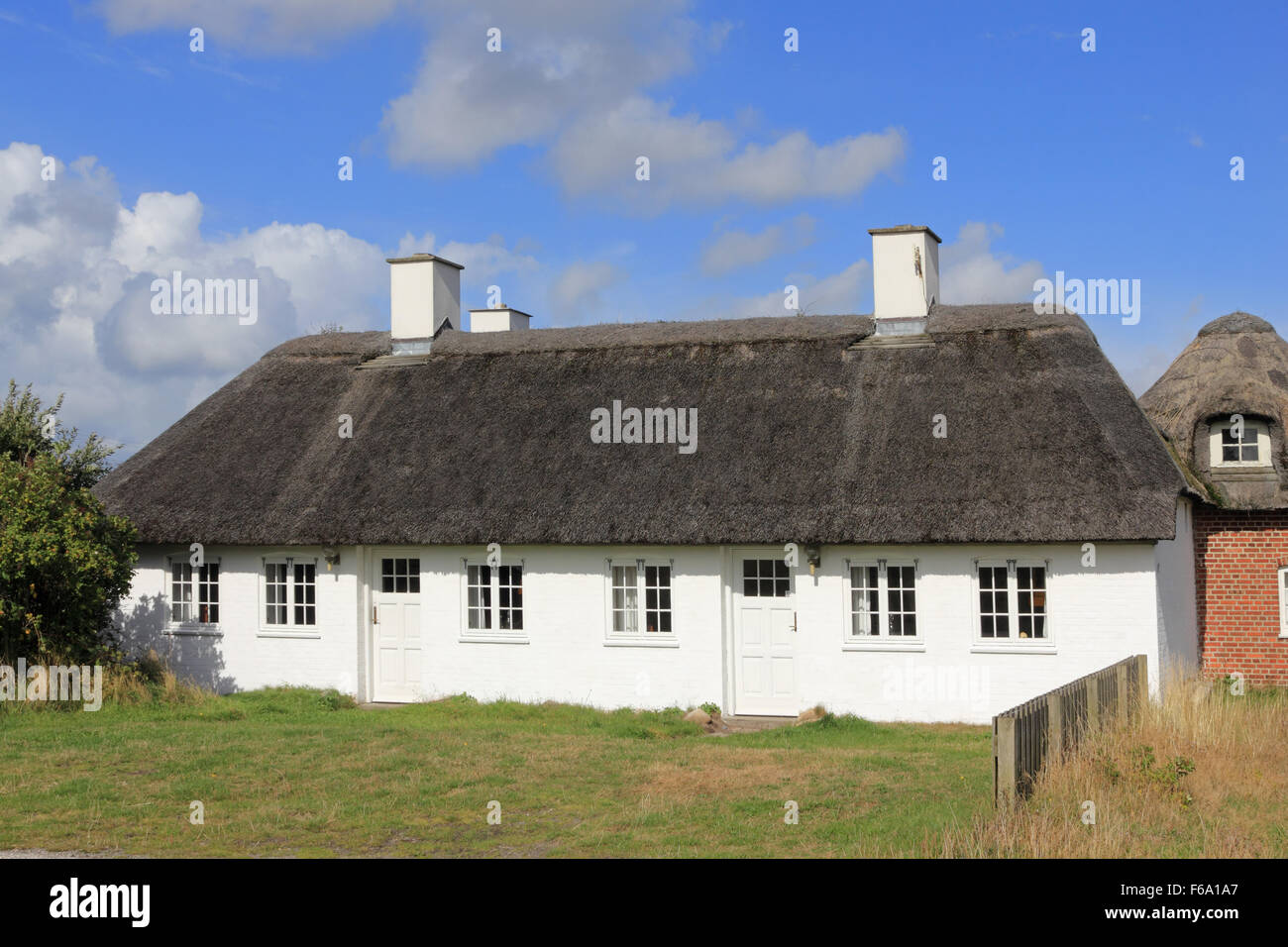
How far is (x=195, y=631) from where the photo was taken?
58.7 ft

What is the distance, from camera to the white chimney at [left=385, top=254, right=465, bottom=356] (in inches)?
800

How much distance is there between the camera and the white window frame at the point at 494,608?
54.3ft

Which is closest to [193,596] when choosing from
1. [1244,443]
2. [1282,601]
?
[1244,443]

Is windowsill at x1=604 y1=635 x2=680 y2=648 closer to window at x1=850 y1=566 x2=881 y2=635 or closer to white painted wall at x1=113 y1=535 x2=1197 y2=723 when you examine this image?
white painted wall at x1=113 y1=535 x2=1197 y2=723

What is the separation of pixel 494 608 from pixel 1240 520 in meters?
10.7

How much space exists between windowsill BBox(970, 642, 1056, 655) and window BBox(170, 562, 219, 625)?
10957 mm

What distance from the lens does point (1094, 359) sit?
1669 cm

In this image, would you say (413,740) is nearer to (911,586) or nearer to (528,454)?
(528,454)

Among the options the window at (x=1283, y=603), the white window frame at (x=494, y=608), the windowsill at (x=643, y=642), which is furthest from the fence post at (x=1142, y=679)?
the white window frame at (x=494, y=608)

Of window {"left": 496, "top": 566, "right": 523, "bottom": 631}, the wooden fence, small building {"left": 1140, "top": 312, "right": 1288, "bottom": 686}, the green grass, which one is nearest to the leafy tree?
the green grass

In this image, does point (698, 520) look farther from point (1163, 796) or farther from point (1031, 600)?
point (1163, 796)
